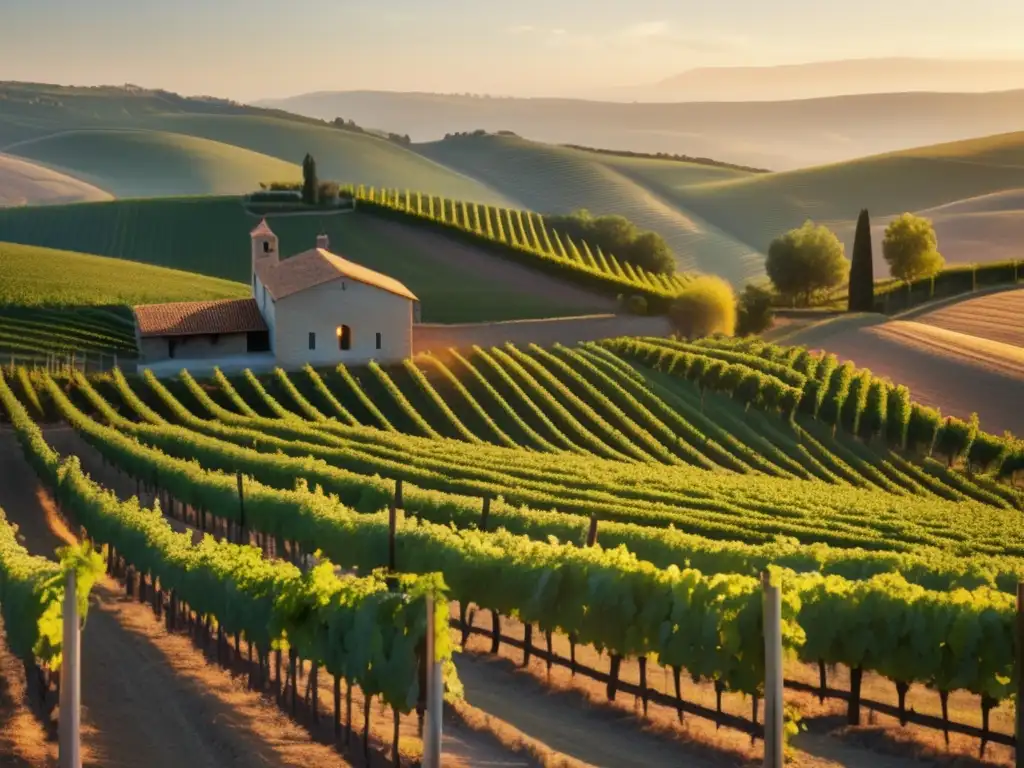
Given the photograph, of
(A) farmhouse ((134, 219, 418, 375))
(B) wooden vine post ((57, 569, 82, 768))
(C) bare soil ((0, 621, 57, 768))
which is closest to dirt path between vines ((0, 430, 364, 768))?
(C) bare soil ((0, 621, 57, 768))

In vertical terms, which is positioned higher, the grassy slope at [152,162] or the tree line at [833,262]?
the grassy slope at [152,162]

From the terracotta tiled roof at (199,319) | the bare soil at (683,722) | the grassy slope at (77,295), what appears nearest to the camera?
the bare soil at (683,722)

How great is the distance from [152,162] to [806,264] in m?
108

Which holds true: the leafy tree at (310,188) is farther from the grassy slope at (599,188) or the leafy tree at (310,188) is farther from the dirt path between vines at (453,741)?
the dirt path between vines at (453,741)

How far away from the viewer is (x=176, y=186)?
6339 inches

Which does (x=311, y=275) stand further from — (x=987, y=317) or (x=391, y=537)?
Result: (x=987, y=317)

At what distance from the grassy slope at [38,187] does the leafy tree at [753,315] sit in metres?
91.2

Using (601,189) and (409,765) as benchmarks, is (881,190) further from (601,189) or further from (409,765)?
(409,765)

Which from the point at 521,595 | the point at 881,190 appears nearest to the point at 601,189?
the point at 881,190

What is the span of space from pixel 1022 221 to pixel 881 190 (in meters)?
38.8

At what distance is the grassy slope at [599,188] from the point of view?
5723 inches

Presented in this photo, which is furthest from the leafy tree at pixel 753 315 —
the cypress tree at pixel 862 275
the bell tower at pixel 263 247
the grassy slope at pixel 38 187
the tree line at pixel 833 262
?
the grassy slope at pixel 38 187

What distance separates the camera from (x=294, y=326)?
54.7 metres

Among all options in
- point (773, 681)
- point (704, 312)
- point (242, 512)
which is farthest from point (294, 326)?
point (773, 681)
